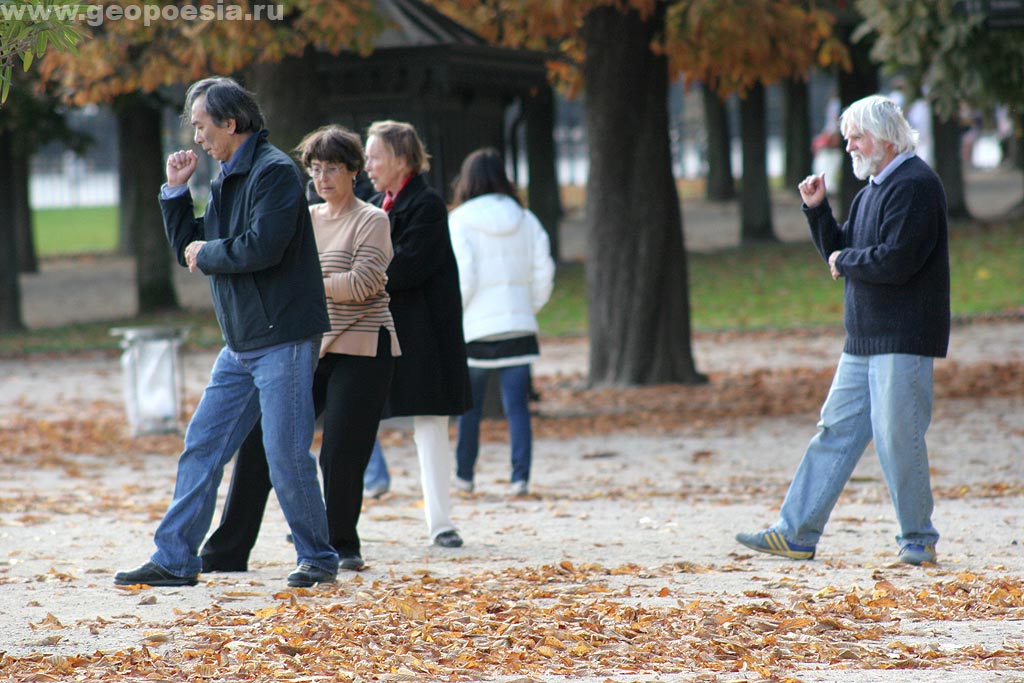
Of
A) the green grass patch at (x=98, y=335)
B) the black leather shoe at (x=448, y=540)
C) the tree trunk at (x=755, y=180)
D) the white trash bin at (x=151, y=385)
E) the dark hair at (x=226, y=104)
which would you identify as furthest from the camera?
the tree trunk at (x=755, y=180)

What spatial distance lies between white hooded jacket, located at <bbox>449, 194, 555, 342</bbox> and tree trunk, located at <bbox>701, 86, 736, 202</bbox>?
22.3 m

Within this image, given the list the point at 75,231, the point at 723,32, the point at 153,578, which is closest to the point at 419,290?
the point at 153,578

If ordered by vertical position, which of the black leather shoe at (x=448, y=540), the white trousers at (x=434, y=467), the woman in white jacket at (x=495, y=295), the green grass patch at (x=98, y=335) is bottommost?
the green grass patch at (x=98, y=335)

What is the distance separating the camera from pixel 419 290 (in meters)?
6.90

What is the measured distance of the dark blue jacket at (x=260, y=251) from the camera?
5.72 meters

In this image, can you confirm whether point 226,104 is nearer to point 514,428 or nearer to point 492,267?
point 492,267

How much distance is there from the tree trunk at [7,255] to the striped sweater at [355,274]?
1649 centimetres

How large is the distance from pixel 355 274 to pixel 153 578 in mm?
1412

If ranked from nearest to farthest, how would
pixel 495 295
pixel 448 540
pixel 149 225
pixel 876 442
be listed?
1. pixel 876 442
2. pixel 448 540
3. pixel 495 295
4. pixel 149 225

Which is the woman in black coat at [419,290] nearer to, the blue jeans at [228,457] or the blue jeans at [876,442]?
the blue jeans at [228,457]

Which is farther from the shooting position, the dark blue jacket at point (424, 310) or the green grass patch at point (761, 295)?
the green grass patch at point (761, 295)

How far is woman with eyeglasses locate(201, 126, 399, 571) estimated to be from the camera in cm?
636
